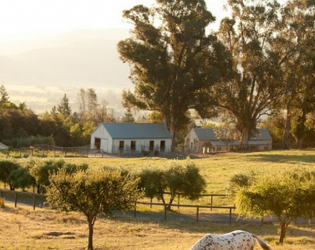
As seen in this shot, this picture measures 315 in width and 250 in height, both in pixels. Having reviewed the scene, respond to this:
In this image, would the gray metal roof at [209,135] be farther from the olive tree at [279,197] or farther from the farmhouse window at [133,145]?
the olive tree at [279,197]

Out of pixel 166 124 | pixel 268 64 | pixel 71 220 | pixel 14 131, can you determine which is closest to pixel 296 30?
pixel 268 64

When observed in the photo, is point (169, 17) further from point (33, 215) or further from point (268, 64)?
point (33, 215)

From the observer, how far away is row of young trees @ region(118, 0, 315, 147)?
70312mm

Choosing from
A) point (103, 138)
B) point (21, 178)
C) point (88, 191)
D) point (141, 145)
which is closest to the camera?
point (88, 191)

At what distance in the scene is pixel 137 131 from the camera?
2872 inches

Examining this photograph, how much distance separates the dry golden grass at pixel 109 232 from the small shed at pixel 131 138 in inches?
1488

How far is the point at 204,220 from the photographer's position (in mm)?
30125

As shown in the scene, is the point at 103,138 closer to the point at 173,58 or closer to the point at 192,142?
the point at 173,58

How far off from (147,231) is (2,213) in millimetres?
9828

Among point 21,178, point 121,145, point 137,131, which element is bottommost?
point 21,178

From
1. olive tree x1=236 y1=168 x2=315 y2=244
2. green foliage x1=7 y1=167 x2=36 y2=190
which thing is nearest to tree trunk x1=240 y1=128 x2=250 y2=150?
green foliage x1=7 y1=167 x2=36 y2=190

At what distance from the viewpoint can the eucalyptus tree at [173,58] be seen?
69688 mm

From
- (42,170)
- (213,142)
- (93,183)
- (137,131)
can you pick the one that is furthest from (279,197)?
(213,142)

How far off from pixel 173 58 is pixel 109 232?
5014cm
